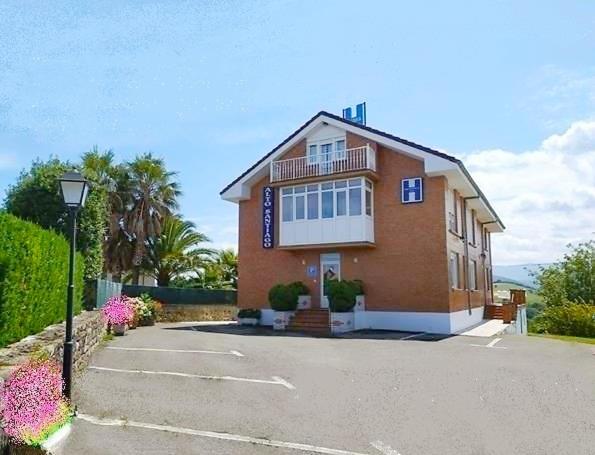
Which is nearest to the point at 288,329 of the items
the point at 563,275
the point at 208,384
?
the point at 208,384

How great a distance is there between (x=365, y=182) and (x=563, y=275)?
23.1 m

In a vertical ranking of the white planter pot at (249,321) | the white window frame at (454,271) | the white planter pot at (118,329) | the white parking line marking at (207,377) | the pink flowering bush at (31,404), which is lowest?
the white planter pot at (249,321)

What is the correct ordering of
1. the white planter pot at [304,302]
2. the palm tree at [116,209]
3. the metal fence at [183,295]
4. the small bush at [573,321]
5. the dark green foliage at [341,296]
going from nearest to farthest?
the dark green foliage at [341,296] → the white planter pot at [304,302] → the small bush at [573,321] → the metal fence at [183,295] → the palm tree at [116,209]

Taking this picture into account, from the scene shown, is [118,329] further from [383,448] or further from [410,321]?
[383,448]

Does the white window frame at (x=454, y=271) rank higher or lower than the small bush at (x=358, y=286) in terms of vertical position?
higher

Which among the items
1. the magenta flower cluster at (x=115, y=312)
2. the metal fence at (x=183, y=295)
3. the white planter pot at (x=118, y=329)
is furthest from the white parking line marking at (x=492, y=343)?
the metal fence at (x=183, y=295)

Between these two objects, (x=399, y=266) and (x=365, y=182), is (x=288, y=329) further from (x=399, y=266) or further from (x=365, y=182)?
(x=365, y=182)

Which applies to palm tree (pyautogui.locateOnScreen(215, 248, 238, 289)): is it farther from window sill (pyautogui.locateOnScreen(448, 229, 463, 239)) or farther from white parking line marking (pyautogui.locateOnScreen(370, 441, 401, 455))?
white parking line marking (pyautogui.locateOnScreen(370, 441, 401, 455))

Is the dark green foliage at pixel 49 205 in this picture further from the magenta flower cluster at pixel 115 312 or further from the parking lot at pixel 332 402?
the parking lot at pixel 332 402

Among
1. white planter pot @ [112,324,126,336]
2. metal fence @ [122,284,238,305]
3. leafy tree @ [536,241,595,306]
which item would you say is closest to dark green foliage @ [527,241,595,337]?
leafy tree @ [536,241,595,306]

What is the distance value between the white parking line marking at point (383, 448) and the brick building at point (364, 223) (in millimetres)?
15322

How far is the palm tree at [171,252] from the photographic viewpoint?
3422 cm

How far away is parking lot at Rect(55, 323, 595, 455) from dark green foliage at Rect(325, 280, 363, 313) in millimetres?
6483

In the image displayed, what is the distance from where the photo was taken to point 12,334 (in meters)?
7.75
